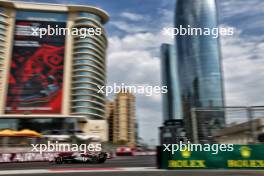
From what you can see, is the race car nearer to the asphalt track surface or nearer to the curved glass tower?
the asphalt track surface

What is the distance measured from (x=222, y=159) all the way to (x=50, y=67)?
322 feet

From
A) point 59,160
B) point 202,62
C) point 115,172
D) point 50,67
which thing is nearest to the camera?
point 115,172

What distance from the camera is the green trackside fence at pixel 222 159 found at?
66.1 feet

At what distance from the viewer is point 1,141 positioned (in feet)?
168

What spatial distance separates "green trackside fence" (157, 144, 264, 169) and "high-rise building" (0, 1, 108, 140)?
84851 millimetres

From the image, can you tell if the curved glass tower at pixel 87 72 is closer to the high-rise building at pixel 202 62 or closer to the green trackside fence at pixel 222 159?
the high-rise building at pixel 202 62

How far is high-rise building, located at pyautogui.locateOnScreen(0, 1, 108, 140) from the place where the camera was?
104 metres

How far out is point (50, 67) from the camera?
4409 inches

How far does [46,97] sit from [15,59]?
16916 millimetres

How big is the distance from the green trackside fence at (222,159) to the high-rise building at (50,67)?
278 ft

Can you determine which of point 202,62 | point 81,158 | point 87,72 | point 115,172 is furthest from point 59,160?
point 202,62

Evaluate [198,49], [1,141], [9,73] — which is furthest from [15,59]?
[198,49]

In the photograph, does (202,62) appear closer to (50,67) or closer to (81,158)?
(50,67)

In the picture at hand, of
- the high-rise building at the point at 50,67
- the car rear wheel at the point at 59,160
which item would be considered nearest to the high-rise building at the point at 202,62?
the high-rise building at the point at 50,67
